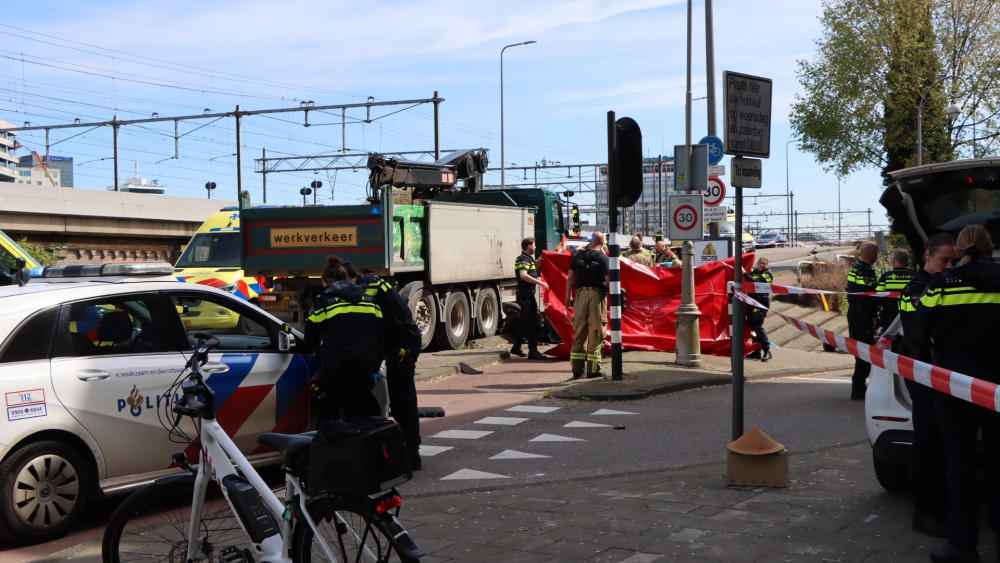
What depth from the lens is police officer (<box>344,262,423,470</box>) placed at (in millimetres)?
7469

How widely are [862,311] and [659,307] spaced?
4.41 metres

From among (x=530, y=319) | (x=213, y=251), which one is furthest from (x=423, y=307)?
(x=213, y=251)

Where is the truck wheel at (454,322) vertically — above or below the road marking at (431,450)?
above

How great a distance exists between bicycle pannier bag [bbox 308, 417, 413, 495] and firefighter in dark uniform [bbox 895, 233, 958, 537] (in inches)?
118

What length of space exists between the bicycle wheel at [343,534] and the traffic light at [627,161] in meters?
7.90

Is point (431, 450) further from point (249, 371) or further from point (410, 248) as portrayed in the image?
point (410, 248)

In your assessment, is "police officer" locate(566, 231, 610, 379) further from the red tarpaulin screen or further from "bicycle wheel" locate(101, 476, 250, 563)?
"bicycle wheel" locate(101, 476, 250, 563)

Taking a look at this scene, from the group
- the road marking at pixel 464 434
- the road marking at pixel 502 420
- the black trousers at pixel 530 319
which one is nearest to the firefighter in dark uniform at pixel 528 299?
the black trousers at pixel 530 319

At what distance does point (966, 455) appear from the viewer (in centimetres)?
511

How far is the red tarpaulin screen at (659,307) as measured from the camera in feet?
50.4

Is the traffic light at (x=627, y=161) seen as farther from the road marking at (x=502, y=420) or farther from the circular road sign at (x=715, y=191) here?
the circular road sign at (x=715, y=191)

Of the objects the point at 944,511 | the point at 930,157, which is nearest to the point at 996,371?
the point at 944,511

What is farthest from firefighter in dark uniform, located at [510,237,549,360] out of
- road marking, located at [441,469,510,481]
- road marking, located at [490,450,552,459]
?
road marking, located at [441,469,510,481]

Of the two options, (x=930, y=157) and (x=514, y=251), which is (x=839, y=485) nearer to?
(x=514, y=251)
